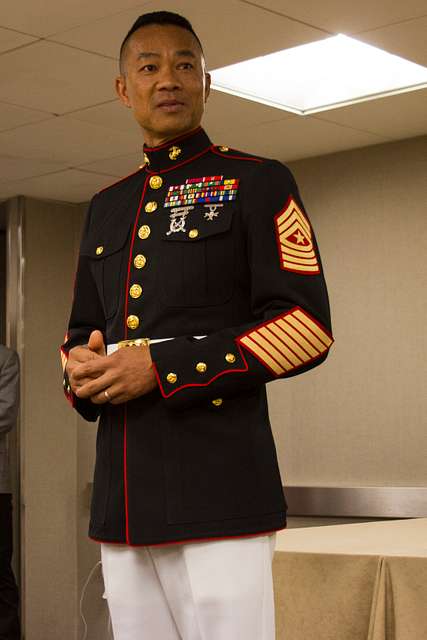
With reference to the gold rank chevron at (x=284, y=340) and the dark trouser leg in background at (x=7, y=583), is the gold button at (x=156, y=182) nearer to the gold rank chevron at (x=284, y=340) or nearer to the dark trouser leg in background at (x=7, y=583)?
the gold rank chevron at (x=284, y=340)

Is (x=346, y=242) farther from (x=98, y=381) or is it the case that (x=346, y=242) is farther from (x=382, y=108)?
(x=98, y=381)

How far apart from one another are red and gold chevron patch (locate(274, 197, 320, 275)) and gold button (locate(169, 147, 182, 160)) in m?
0.18

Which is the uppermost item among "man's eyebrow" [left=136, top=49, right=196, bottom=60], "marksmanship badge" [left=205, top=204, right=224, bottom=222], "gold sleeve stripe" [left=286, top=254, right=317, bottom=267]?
"man's eyebrow" [left=136, top=49, right=196, bottom=60]

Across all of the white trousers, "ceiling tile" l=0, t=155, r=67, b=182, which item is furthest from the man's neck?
"ceiling tile" l=0, t=155, r=67, b=182

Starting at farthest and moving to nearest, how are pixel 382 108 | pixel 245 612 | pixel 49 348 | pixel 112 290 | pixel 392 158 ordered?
1. pixel 49 348
2. pixel 392 158
3. pixel 382 108
4. pixel 112 290
5. pixel 245 612

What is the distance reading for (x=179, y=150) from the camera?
5.21 feet

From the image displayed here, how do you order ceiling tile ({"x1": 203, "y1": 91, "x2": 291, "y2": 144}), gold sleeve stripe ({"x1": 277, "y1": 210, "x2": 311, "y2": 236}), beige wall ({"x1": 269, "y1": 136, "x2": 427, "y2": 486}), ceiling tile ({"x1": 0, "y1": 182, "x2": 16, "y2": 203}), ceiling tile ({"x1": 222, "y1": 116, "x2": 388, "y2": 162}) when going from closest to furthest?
gold sleeve stripe ({"x1": 277, "y1": 210, "x2": 311, "y2": 236}) → ceiling tile ({"x1": 203, "y1": 91, "x2": 291, "y2": 144}) → ceiling tile ({"x1": 222, "y1": 116, "x2": 388, "y2": 162}) → beige wall ({"x1": 269, "y1": 136, "x2": 427, "y2": 486}) → ceiling tile ({"x1": 0, "y1": 182, "x2": 16, "y2": 203})

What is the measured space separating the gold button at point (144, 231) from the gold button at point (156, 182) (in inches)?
2.9

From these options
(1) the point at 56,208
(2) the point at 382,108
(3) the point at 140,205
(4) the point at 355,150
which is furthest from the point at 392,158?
(3) the point at 140,205

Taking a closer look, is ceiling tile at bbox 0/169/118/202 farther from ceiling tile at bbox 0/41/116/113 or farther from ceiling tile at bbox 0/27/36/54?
ceiling tile at bbox 0/27/36/54

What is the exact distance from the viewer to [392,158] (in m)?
5.02

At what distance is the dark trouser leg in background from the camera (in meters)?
5.75

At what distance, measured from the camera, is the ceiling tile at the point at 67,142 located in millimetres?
4712

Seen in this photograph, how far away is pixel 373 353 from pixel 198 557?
3.76 m
